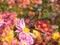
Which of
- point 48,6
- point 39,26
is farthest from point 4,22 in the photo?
point 48,6

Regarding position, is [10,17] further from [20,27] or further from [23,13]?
[23,13]

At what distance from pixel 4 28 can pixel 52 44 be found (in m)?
0.33

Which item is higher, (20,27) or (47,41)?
(20,27)

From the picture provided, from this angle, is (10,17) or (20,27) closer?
(20,27)

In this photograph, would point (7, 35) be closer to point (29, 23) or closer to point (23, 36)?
point (23, 36)

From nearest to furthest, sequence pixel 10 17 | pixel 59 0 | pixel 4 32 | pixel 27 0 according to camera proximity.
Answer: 1. pixel 4 32
2. pixel 10 17
3. pixel 27 0
4. pixel 59 0

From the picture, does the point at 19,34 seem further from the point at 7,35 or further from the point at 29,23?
the point at 29,23

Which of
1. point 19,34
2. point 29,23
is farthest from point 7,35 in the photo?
point 29,23

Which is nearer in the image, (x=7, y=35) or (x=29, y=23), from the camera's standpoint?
(x=7, y=35)

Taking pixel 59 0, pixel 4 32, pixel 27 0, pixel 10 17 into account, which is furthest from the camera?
pixel 59 0

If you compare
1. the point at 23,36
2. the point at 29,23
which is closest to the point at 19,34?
the point at 23,36

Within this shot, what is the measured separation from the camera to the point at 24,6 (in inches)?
73.5

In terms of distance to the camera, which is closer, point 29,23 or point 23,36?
point 23,36

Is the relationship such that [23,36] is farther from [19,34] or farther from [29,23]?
[29,23]
